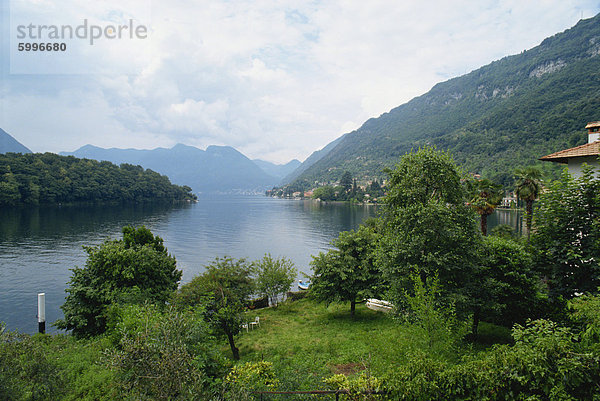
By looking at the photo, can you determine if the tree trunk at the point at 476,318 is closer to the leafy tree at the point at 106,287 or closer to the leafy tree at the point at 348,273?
the leafy tree at the point at 348,273

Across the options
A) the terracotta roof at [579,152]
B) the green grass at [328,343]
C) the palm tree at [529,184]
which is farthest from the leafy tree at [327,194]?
A: the terracotta roof at [579,152]

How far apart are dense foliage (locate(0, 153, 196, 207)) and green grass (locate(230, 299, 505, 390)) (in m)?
102

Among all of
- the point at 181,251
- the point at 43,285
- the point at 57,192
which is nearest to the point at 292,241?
the point at 181,251

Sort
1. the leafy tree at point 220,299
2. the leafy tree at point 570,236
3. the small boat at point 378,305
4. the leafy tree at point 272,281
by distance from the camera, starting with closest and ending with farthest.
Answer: the leafy tree at point 570,236, the leafy tree at point 220,299, the small boat at point 378,305, the leafy tree at point 272,281

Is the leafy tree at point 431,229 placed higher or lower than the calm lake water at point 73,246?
higher

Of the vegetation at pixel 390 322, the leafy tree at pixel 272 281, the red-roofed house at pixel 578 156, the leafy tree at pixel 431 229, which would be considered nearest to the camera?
the vegetation at pixel 390 322

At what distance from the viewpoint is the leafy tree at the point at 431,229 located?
13.0 meters

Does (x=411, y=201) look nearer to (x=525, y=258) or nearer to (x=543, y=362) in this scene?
(x=525, y=258)

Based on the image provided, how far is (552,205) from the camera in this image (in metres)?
11.5

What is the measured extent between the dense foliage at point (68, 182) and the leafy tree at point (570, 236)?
381ft

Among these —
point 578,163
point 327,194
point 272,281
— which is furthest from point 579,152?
point 327,194

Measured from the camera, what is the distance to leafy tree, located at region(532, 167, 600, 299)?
10.4m

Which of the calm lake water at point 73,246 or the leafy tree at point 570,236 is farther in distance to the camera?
the calm lake water at point 73,246

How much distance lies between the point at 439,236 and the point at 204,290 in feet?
37.5
